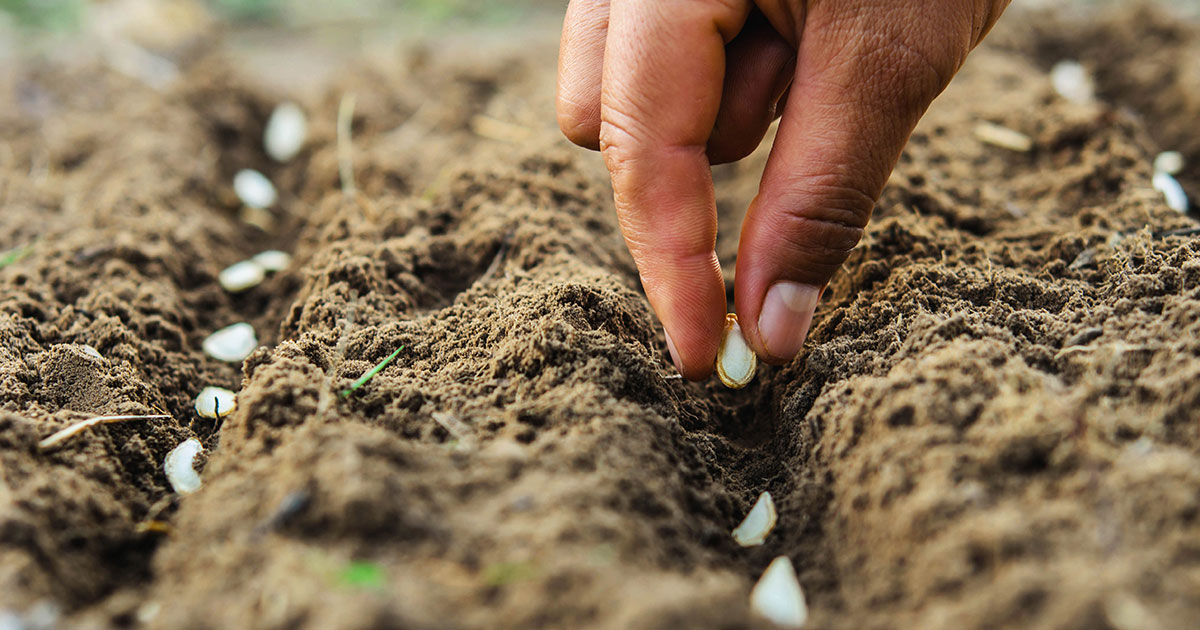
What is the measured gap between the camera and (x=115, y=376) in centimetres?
139

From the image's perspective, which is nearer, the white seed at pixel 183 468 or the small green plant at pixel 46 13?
the white seed at pixel 183 468

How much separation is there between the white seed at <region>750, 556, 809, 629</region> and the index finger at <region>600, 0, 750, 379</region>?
1.41 ft

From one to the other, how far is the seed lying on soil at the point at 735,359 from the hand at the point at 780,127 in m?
0.05

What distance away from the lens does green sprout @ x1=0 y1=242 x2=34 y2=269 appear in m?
1.76

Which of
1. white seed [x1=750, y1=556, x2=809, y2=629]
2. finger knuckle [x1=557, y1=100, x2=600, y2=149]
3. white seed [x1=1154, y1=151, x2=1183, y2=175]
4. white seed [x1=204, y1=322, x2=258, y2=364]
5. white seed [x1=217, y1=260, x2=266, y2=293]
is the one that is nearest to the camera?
white seed [x1=750, y1=556, x2=809, y2=629]

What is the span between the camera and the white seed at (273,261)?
1.96 meters

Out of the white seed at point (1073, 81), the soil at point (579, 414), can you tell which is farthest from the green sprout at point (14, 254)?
the white seed at point (1073, 81)

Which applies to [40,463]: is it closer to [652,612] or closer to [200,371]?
[200,371]

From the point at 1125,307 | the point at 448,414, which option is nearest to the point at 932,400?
the point at 1125,307

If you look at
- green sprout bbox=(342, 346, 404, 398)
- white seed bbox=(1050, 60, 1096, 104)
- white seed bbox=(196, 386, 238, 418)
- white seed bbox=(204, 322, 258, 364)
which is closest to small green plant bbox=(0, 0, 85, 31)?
white seed bbox=(204, 322, 258, 364)

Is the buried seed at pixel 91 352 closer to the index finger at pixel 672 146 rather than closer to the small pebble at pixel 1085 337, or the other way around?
the index finger at pixel 672 146

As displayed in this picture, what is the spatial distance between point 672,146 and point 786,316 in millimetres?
325

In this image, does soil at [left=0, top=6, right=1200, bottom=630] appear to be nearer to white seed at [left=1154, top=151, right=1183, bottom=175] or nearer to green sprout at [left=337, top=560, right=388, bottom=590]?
green sprout at [left=337, top=560, right=388, bottom=590]

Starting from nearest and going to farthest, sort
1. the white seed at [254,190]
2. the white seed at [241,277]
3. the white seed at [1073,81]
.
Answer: the white seed at [241,277], the white seed at [254,190], the white seed at [1073,81]
